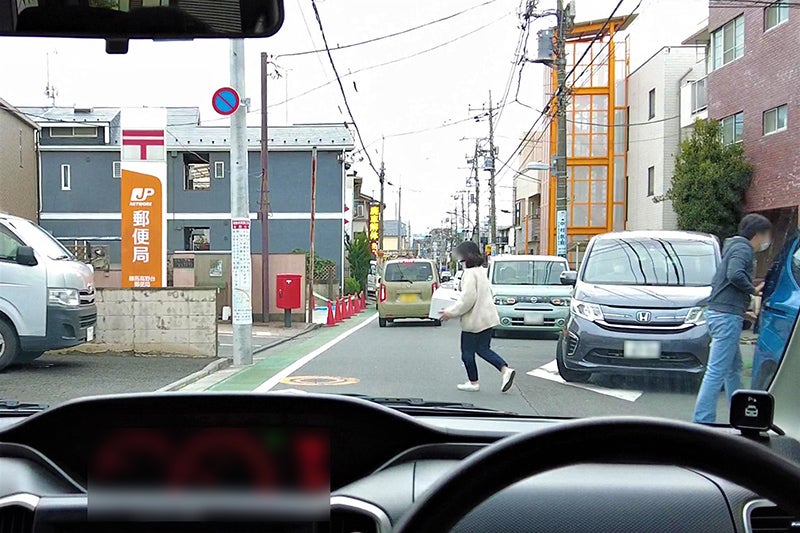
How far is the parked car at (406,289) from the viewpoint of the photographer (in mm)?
18250

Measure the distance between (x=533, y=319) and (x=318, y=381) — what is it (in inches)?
107

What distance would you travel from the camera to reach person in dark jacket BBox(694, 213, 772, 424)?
11.5ft

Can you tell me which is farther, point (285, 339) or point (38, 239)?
point (285, 339)

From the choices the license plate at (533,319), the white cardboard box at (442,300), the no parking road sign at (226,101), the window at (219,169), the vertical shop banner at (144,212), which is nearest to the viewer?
the white cardboard box at (442,300)

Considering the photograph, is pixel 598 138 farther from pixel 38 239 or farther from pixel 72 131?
pixel 38 239

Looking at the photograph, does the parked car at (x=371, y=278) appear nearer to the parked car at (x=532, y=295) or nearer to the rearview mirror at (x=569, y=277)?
the parked car at (x=532, y=295)

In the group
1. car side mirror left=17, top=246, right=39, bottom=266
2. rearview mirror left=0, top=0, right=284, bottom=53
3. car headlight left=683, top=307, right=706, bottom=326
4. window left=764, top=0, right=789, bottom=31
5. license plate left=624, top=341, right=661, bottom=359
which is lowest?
license plate left=624, top=341, right=661, bottom=359

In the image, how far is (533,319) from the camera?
8.56 m

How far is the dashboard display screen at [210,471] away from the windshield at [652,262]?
278cm

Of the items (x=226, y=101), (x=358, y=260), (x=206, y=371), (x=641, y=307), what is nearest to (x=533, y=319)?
(x=641, y=307)

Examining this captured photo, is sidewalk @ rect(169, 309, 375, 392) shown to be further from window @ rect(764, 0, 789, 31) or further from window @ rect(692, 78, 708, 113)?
window @ rect(764, 0, 789, 31)

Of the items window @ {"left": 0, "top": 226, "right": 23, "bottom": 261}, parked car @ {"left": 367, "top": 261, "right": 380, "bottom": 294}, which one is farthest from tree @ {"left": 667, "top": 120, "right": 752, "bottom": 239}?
parked car @ {"left": 367, "top": 261, "right": 380, "bottom": 294}

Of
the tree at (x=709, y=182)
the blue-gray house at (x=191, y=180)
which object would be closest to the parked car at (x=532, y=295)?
the tree at (x=709, y=182)

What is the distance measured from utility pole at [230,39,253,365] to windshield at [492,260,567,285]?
3874 millimetres
